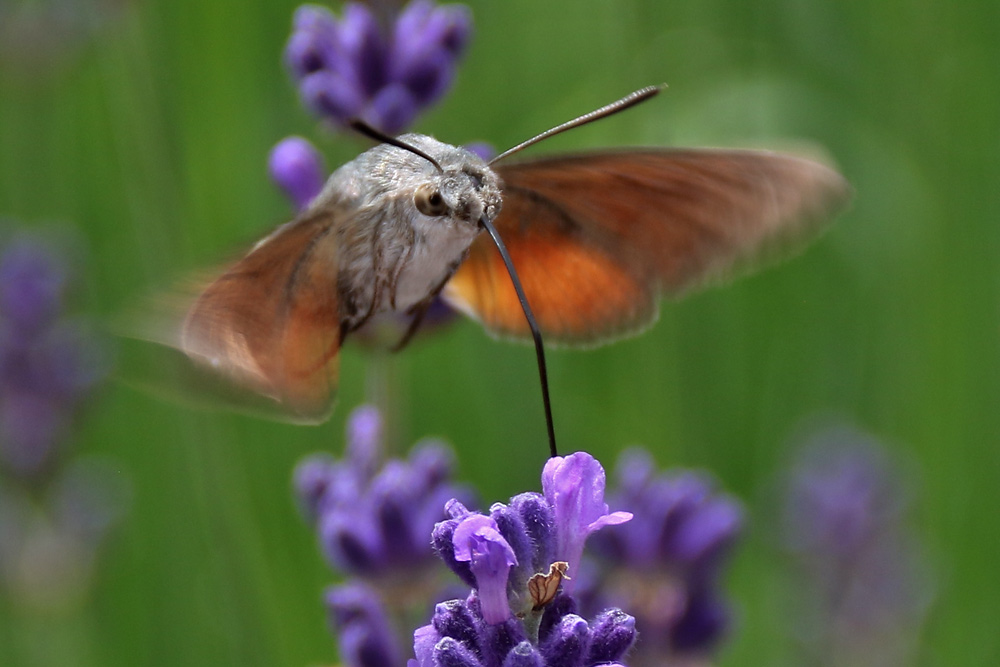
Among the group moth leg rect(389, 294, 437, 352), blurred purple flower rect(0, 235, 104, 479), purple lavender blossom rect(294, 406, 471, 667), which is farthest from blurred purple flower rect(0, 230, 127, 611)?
moth leg rect(389, 294, 437, 352)

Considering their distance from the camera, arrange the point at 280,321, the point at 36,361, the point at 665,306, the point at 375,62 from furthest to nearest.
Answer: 1. the point at 36,361
2. the point at 665,306
3. the point at 375,62
4. the point at 280,321

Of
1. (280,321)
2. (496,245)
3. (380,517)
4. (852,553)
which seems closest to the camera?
(280,321)

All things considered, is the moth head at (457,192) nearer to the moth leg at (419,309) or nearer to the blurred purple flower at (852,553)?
the moth leg at (419,309)

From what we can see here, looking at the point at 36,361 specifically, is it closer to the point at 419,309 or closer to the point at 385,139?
the point at 419,309

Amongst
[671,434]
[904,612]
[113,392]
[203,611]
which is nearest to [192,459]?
[203,611]

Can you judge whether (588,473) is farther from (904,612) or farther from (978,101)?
(978,101)

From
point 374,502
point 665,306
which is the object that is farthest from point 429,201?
point 665,306
